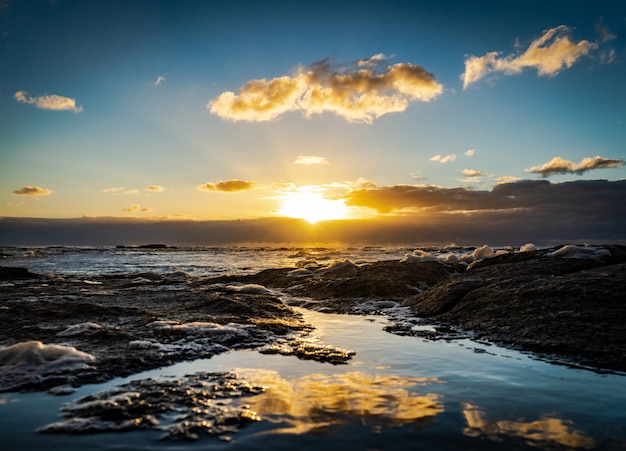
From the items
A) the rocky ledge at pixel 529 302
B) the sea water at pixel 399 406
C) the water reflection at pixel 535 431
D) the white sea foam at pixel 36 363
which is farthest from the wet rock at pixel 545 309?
the white sea foam at pixel 36 363

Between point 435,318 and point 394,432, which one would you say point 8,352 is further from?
point 435,318

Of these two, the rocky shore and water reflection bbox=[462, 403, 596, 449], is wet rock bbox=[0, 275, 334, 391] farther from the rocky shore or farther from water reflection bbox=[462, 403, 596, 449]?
water reflection bbox=[462, 403, 596, 449]

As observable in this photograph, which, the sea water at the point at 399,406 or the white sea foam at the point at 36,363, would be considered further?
the white sea foam at the point at 36,363

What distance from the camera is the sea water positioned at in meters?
3.15

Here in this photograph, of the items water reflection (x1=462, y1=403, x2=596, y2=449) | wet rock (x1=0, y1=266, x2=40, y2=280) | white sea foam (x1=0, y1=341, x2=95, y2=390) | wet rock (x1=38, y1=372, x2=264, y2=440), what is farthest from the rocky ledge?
wet rock (x1=0, y1=266, x2=40, y2=280)

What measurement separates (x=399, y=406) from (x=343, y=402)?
52 cm

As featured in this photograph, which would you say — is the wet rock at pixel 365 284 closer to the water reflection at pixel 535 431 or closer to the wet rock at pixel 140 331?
the wet rock at pixel 140 331

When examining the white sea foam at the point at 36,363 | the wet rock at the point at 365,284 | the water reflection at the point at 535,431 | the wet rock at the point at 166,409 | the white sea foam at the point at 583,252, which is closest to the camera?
the water reflection at the point at 535,431

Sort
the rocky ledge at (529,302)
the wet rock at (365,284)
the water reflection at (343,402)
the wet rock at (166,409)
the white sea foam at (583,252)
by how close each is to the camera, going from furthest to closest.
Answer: the wet rock at (365,284)
the white sea foam at (583,252)
the rocky ledge at (529,302)
the water reflection at (343,402)
the wet rock at (166,409)

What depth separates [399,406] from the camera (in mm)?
3850

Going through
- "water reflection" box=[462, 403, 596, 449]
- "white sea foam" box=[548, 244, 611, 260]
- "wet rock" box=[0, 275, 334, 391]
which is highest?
"white sea foam" box=[548, 244, 611, 260]

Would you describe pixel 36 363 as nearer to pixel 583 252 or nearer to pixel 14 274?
pixel 583 252

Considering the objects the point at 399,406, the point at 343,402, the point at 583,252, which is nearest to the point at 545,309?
the point at 399,406

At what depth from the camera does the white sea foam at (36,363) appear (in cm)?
454
